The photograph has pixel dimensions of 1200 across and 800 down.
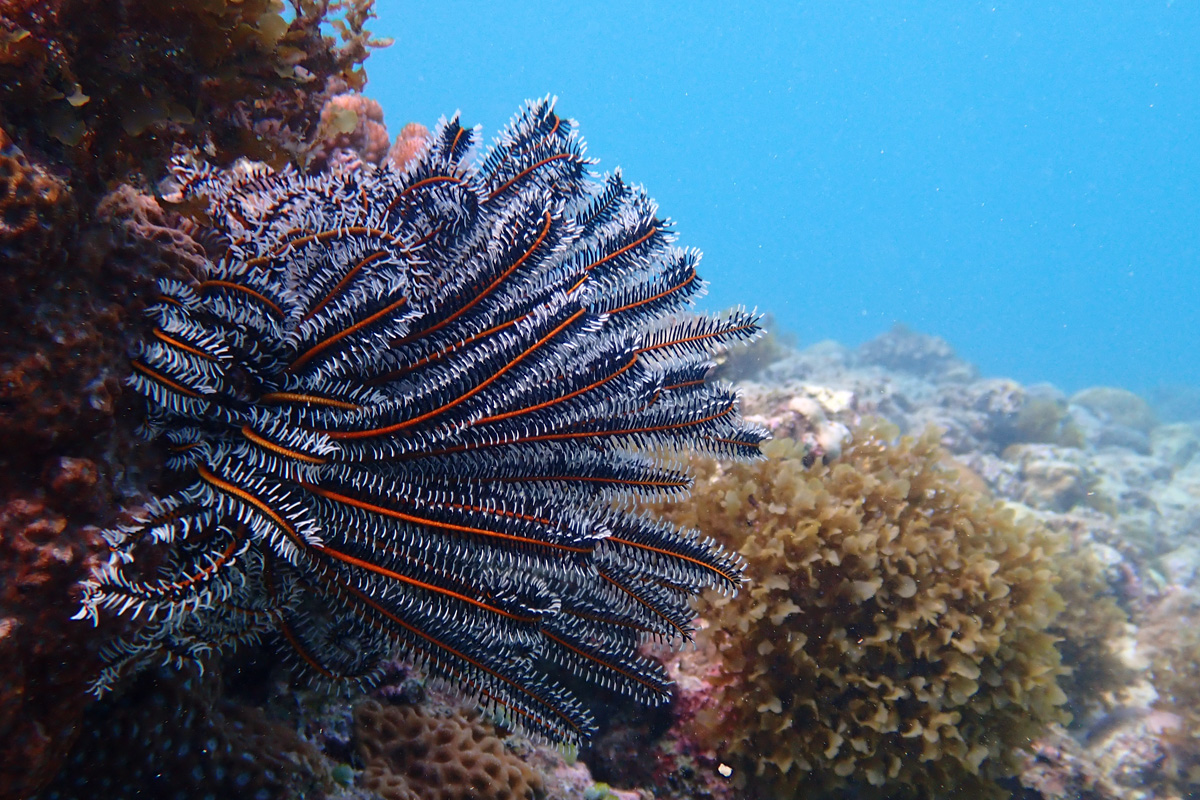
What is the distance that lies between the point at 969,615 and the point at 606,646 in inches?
119

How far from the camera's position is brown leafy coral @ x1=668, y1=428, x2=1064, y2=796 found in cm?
381

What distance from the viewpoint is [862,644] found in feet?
12.9

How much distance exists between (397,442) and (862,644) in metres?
3.46

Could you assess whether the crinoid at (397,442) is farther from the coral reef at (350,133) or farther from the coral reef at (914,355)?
the coral reef at (914,355)

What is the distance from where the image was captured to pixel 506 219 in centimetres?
245

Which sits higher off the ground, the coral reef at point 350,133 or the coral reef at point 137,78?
the coral reef at point 350,133

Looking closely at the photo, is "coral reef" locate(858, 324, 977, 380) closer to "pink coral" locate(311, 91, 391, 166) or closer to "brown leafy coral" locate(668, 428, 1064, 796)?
"brown leafy coral" locate(668, 428, 1064, 796)

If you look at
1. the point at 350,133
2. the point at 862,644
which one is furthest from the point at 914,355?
the point at 350,133

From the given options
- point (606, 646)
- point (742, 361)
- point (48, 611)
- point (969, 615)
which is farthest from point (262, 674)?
point (742, 361)

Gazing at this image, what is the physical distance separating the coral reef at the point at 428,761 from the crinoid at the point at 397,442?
49 cm

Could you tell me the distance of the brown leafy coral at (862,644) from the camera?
3.81 meters

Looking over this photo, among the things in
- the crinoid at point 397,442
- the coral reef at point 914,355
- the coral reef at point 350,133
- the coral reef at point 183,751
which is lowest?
the coral reef at point 183,751

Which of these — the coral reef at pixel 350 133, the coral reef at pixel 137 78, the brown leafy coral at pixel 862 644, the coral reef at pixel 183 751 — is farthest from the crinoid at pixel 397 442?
the brown leafy coral at pixel 862 644

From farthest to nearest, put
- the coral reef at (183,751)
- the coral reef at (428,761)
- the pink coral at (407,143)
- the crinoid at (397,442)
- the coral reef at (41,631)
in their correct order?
the pink coral at (407,143), the coral reef at (428,761), the coral reef at (183,751), the crinoid at (397,442), the coral reef at (41,631)
